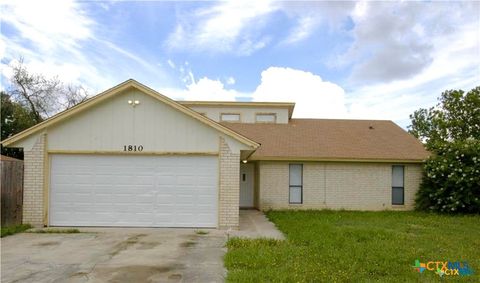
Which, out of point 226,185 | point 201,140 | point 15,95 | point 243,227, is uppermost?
point 15,95

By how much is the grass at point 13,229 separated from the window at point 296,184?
10052 mm

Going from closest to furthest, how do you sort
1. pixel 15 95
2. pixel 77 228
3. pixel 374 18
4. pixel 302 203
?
pixel 77 228 → pixel 374 18 → pixel 302 203 → pixel 15 95

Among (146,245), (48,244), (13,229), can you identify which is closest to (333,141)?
(146,245)

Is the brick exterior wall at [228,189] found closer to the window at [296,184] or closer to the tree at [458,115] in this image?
the window at [296,184]

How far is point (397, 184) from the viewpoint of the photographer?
712 inches

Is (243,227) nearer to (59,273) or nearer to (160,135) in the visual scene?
(160,135)

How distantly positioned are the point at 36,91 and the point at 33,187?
24.2 metres

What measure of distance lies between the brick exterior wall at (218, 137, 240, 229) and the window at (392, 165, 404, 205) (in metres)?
8.74

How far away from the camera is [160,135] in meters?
12.6

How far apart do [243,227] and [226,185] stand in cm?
143

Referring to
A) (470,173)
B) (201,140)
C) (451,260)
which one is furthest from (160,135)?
(470,173)

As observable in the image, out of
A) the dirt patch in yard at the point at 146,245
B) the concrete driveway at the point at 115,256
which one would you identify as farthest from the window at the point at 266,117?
the dirt patch in yard at the point at 146,245

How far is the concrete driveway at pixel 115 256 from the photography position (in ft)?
23.9

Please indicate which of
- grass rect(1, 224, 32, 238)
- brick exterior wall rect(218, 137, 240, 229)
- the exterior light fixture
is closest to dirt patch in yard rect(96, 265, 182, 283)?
brick exterior wall rect(218, 137, 240, 229)
